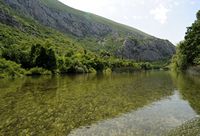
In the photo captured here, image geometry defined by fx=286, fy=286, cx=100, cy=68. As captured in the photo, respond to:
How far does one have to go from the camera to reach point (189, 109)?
31.0 meters

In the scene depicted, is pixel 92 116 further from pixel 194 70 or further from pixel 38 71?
pixel 38 71

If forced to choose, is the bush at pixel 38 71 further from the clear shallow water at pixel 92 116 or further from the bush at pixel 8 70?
the clear shallow water at pixel 92 116

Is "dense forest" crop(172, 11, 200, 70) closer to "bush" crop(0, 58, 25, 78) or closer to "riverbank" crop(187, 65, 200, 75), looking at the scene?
"riverbank" crop(187, 65, 200, 75)

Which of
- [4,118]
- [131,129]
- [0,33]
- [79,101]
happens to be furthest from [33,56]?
[131,129]

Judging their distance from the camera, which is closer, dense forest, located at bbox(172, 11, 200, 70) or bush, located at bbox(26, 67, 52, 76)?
dense forest, located at bbox(172, 11, 200, 70)

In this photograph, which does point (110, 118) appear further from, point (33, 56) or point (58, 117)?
point (33, 56)

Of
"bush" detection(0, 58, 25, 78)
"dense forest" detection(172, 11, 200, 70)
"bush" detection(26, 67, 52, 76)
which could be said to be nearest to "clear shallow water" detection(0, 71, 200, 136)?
"bush" detection(0, 58, 25, 78)

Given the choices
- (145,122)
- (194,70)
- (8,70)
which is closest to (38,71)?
(8,70)

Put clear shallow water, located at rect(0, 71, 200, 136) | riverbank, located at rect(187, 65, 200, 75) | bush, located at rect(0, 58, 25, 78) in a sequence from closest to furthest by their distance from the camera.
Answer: clear shallow water, located at rect(0, 71, 200, 136) → bush, located at rect(0, 58, 25, 78) → riverbank, located at rect(187, 65, 200, 75)

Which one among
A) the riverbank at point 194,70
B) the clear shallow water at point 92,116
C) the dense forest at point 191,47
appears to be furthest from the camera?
the dense forest at point 191,47

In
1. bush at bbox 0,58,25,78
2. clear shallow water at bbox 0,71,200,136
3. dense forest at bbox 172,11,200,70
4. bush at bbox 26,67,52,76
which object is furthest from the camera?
bush at bbox 26,67,52,76

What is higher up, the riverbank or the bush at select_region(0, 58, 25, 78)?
the riverbank

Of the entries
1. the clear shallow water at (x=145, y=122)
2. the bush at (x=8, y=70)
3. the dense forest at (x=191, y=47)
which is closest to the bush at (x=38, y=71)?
the bush at (x=8, y=70)

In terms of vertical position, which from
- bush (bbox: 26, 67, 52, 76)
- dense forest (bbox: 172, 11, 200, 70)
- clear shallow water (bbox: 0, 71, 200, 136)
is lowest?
bush (bbox: 26, 67, 52, 76)
